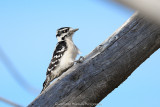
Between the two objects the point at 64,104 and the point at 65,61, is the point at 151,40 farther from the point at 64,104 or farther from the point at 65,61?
the point at 65,61

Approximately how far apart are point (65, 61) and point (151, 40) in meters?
1.74

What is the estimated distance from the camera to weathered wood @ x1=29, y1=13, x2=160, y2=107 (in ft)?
8.97

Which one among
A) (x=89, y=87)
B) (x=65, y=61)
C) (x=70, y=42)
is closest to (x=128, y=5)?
(x=89, y=87)

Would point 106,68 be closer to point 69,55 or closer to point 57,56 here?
point 69,55

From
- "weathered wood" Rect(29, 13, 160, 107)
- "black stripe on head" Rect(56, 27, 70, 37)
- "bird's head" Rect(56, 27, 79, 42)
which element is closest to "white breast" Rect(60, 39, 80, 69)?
"bird's head" Rect(56, 27, 79, 42)

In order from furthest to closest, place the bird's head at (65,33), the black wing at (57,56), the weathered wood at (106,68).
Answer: the bird's head at (65,33), the black wing at (57,56), the weathered wood at (106,68)

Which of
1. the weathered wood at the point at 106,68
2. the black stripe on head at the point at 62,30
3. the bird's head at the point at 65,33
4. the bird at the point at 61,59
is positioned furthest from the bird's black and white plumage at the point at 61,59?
the weathered wood at the point at 106,68

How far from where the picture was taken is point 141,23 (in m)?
2.88

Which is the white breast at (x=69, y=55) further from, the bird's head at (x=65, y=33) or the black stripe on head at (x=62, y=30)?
the black stripe on head at (x=62, y=30)

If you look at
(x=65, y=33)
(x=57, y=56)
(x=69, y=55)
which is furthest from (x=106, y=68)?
(x=65, y=33)

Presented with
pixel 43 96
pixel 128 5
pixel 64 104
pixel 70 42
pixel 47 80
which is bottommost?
pixel 128 5

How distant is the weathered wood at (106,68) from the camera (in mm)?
2734

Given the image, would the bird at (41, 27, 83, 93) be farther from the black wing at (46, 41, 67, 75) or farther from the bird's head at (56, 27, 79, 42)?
the bird's head at (56, 27, 79, 42)

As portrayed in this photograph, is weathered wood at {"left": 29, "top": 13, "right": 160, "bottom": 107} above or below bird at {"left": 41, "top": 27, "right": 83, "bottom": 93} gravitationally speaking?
below
